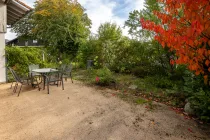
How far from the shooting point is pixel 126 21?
779 centimetres

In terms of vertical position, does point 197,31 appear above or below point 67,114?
above

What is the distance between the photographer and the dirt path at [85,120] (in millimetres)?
2824

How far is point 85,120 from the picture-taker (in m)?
3.39

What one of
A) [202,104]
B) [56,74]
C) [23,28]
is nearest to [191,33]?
[202,104]

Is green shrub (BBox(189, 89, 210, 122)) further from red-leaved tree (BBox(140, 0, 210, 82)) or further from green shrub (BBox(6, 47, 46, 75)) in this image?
green shrub (BBox(6, 47, 46, 75))

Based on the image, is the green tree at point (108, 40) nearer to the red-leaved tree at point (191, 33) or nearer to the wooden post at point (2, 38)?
the wooden post at point (2, 38)

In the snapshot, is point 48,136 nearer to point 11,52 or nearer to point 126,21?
point 11,52

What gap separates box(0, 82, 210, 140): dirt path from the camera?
2824 mm

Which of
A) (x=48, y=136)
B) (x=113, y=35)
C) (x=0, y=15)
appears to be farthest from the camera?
(x=113, y=35)

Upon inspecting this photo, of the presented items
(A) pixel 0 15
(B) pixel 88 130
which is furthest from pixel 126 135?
(A) pixel 0 15

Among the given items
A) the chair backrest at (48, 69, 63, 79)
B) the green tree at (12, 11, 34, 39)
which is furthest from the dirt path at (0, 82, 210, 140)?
the green tree at (12, 11, 34, 39)

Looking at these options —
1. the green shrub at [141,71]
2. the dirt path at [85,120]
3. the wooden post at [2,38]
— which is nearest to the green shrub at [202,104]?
the dirt path at [85,120]

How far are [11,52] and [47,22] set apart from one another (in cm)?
590

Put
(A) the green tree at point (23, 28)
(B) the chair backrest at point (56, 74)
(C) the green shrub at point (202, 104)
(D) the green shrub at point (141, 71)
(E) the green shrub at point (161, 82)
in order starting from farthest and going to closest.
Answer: (A) the green tree at point (23, 28)
(D) the green shrub at point (141, 71)
(E) the green shrub at point (161, 82)
(B) the chair backrest at point (56, 74)
(C) the green shrub at point (202, 104)
